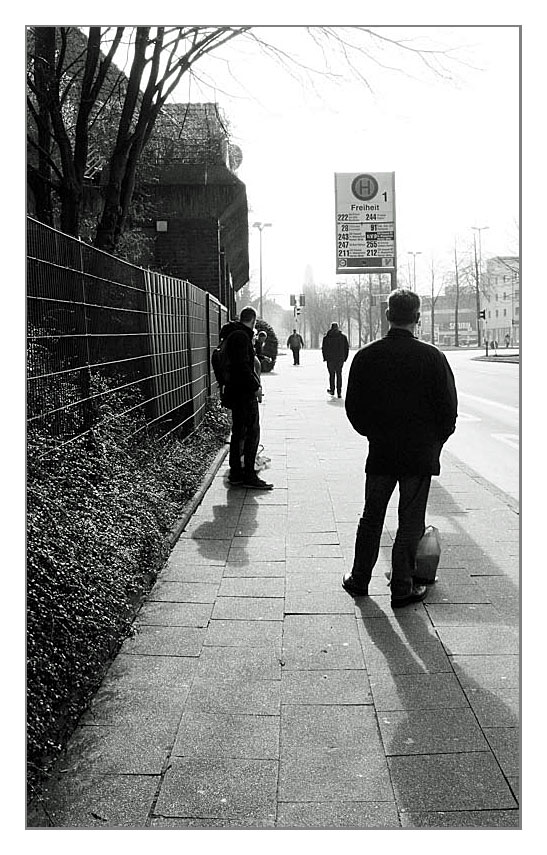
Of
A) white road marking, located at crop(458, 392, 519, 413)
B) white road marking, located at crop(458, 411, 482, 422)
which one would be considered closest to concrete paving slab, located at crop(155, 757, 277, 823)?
white road marking, located at crop(458, 411, 482, 422)

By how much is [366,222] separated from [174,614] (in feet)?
8.69

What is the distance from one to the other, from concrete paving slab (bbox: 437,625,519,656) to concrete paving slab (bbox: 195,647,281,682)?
76 centimetres

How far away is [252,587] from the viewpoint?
506cm

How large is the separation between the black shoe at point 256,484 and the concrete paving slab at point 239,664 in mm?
4356

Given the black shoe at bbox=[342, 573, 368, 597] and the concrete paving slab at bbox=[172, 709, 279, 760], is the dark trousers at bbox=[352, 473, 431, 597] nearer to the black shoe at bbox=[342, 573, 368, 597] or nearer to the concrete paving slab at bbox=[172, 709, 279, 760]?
the black shoe at bbox=[342, 573, 368, 597]

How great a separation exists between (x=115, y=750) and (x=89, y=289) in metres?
3.49

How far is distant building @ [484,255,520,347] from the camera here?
2.62 metres

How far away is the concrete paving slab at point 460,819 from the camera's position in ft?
7.64

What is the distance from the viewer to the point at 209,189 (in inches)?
452

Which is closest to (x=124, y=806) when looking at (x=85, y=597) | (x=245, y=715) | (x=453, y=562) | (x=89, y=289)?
(x=245, y=715)

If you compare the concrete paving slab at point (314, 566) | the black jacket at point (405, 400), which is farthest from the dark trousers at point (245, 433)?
the black jacket at point (405, 400)

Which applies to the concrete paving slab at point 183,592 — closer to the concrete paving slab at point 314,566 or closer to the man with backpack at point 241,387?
the concrete paving slab at point 314,566

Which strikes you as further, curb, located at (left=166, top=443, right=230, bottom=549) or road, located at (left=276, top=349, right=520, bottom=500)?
road, located at (left=276, top=349, right=520, bottom=500)
